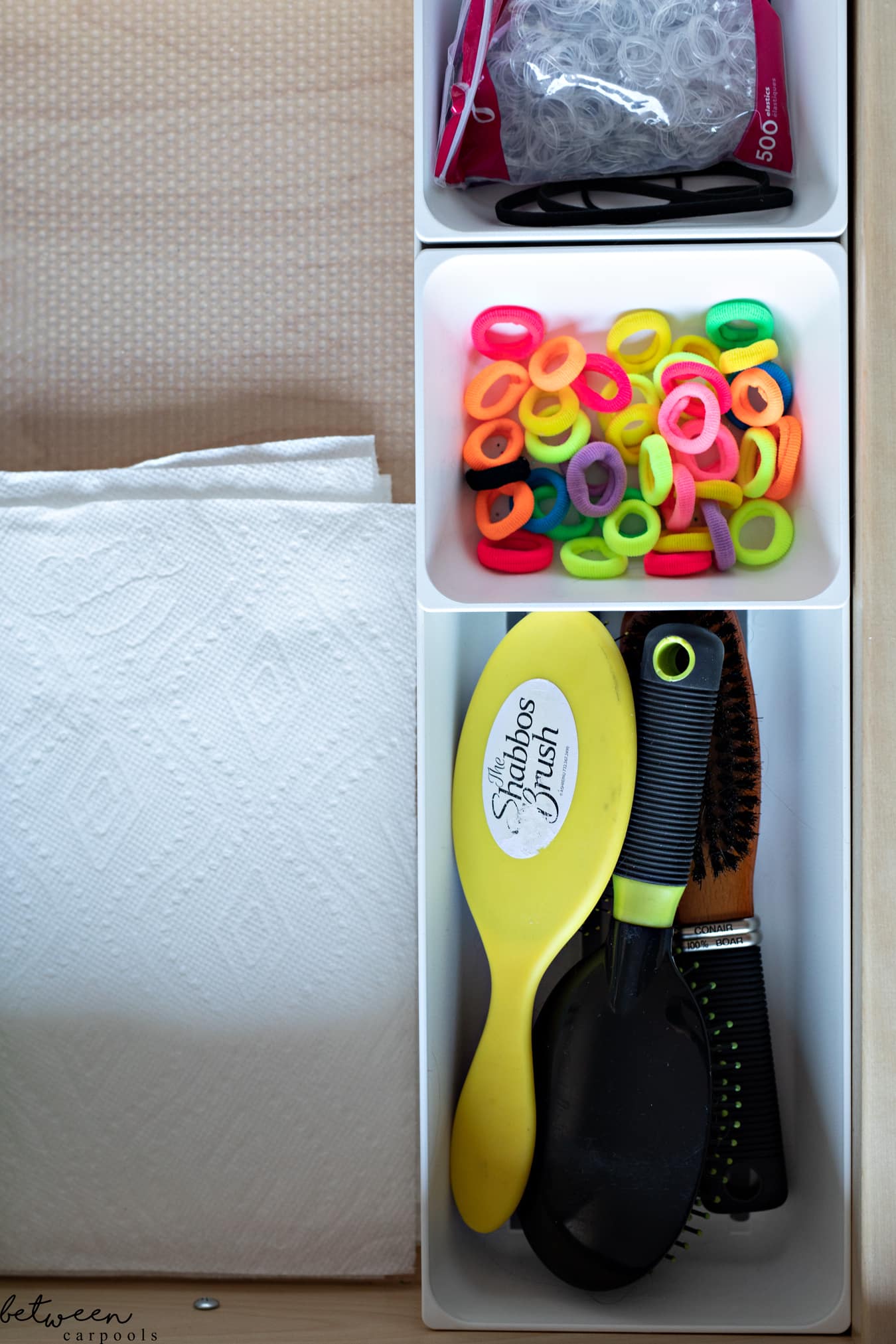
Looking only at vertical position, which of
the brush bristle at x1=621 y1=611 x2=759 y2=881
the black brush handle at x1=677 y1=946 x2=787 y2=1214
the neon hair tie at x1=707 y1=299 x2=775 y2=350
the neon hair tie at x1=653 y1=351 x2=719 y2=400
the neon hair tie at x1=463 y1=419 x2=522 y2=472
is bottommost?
the black brush handle at x1=677 y1=946 x2=787 y2=1214

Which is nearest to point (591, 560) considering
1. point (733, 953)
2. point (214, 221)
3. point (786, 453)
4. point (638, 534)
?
point (638, 534)

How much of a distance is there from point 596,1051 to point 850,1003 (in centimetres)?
17

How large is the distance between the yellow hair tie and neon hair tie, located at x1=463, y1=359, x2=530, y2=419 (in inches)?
2.6

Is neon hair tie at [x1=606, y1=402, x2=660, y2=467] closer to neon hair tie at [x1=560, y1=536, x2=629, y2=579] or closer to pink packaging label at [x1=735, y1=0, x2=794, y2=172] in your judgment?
neon hair tie at [x1=560, y1=536, x2=629, y2=579]

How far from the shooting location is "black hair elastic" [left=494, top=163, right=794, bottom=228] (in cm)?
67

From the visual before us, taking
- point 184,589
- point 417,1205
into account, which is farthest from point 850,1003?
point 184,589

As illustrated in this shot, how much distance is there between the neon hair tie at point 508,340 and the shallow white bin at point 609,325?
1 cm

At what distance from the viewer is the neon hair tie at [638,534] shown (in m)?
0.70

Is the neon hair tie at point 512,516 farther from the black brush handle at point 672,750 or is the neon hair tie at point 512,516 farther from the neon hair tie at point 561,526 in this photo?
the black brush handle at point 672,750

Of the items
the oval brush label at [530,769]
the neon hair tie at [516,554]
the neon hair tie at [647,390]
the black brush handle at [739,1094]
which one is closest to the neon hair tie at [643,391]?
the neon hair tie at [647,390]

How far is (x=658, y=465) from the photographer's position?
0.70 m

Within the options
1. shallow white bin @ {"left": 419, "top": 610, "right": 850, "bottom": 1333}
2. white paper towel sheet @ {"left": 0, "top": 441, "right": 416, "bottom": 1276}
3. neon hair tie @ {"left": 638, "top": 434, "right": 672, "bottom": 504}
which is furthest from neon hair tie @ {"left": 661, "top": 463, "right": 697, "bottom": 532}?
white paper towel sheet @ {"left": 0, "top": 441, "right": 416, "bottom": 1276}

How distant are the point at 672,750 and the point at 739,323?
1.01 ft

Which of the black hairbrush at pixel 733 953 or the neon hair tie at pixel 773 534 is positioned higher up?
the neon hair tie at pixel 773 534
